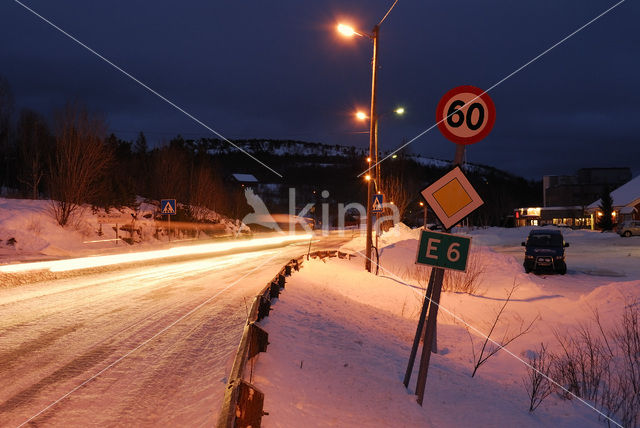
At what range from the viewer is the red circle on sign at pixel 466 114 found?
16.6 feet

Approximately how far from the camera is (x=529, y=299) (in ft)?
46.5

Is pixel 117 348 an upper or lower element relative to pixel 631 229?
lower

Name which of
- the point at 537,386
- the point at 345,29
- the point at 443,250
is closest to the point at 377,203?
the point at 345,29

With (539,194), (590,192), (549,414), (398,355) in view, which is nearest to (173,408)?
(398,355)

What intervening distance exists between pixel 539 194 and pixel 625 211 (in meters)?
118

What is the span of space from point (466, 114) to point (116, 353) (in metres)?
5.58

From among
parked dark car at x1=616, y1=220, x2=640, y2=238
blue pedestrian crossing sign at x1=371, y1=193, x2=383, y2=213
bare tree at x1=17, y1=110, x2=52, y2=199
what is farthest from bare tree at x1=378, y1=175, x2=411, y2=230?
bare tree at x1=17, y1=110, x2=52, y2=199

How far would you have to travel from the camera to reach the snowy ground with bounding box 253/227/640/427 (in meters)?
4.79

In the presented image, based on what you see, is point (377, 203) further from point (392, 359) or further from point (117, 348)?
point (117, 348)

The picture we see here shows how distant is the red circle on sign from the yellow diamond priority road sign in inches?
17.6

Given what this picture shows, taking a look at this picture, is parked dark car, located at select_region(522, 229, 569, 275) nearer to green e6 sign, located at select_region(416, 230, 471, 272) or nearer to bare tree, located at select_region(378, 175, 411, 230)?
green e6 sign, located at select_region(416, 230, 471, 272)

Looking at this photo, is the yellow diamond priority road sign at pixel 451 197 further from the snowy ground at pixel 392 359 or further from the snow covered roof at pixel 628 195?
the snow covered roof at pixel 628 195

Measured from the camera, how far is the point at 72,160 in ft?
91.8

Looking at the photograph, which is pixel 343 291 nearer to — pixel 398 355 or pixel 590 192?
pixel 398 355
